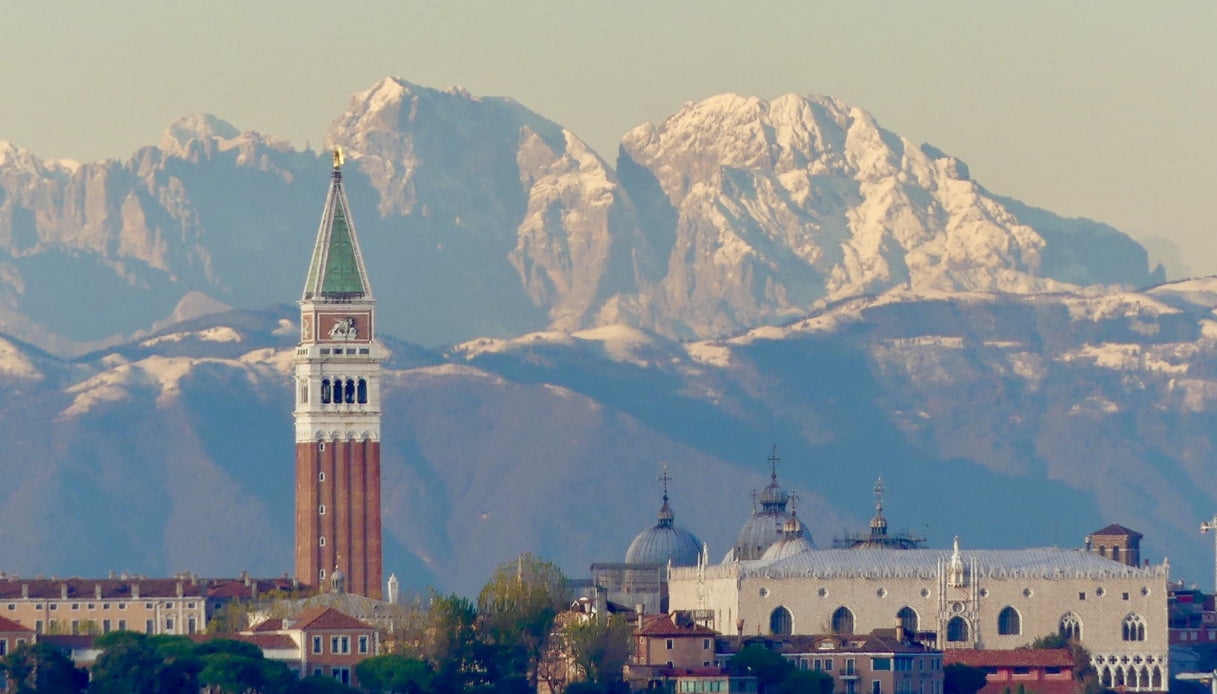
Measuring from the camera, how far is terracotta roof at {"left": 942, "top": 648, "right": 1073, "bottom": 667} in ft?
635

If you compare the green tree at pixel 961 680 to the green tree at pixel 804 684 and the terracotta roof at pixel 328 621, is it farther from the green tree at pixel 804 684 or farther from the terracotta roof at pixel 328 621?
the terracotta roof at pixel 328 621

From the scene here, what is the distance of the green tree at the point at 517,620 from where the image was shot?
589 ft

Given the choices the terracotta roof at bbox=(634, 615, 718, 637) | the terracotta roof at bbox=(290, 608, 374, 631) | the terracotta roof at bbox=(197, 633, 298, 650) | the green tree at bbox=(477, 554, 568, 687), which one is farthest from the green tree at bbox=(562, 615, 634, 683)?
the terracotta roof at bbox=(197, 633, 298, 650)

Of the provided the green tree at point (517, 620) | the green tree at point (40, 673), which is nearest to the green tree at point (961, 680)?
the green tree at point (517, 620)

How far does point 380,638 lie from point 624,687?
12715 mm

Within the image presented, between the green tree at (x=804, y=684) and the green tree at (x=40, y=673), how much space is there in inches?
1186

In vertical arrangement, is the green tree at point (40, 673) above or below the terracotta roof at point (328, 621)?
below

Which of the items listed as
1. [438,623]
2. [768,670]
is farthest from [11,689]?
[768,670]

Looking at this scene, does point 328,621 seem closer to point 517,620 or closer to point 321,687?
point 517,620

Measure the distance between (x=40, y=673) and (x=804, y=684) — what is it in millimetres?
33258

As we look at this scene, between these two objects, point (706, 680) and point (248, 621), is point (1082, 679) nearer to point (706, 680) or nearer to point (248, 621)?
point (706, 680)

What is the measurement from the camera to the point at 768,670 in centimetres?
17925

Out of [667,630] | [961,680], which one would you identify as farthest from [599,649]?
[961,680]

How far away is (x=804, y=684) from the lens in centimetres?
17750
